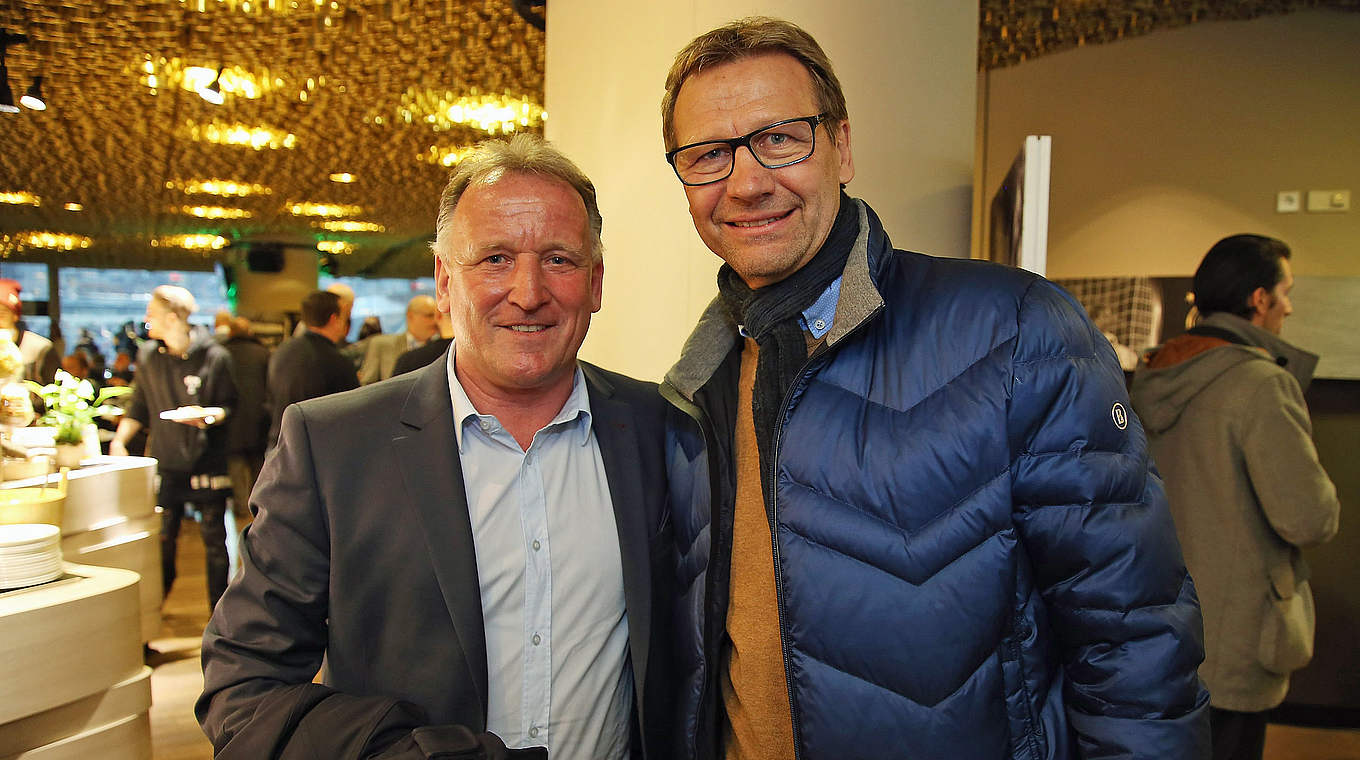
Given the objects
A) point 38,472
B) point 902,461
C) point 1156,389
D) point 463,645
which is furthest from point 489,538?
point 38,472

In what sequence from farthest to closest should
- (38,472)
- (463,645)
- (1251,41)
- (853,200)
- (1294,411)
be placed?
(1251,41), (38,472), (1294,411), (853,200), (463,645)

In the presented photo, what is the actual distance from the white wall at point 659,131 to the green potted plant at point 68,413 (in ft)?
9.62

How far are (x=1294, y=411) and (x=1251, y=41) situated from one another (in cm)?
Result: 353

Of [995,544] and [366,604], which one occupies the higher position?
[995,544]

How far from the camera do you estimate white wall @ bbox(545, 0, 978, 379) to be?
7.50 ft

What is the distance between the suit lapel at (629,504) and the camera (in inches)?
57.3

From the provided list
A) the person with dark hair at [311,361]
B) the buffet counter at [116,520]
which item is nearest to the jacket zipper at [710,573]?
the buffet counter at [116,520]

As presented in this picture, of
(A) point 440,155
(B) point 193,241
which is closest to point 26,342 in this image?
(A) point 440,155

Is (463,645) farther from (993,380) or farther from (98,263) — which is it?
(98,263)

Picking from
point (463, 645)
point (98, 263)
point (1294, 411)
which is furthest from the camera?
point (98, 263)

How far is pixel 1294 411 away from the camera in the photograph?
2699 millimetres

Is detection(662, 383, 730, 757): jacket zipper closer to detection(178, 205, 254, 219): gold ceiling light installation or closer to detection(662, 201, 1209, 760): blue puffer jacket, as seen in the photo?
detection(662, 201, 1209, 760): blue puffer jacket

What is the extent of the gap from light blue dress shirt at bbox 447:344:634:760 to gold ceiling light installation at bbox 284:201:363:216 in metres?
12.8

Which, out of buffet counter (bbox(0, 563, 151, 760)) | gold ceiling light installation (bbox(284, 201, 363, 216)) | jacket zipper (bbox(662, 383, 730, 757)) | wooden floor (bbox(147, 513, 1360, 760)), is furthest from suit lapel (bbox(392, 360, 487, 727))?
gold ceiling light installation (bbox(284, 201, 363, 216))
